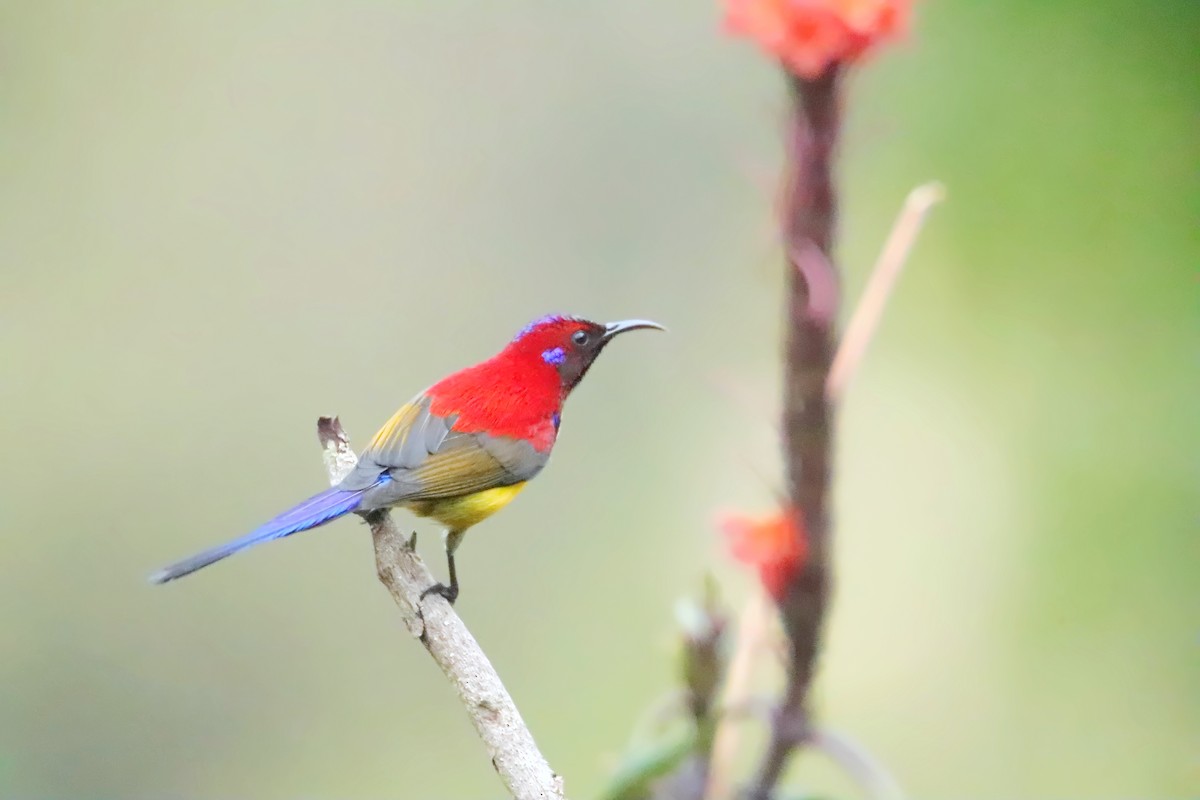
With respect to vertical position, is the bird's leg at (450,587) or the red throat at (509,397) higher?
the red throat at (509,397)

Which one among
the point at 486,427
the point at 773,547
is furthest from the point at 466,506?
the point at 773,547

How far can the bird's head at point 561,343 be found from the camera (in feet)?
2.88

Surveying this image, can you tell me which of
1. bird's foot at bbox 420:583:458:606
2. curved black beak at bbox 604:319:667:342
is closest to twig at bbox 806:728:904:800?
bird's foot at bbox 420:583:458:606

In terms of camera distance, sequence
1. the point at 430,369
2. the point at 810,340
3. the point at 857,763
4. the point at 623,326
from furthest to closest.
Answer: the point at 430,369 → the point at 623,326 → the point at 857,763 → the point at 810,340

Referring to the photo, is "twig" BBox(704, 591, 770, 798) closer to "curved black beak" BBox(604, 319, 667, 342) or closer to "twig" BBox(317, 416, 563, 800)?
"twig" BBox(317, 416, 563, 800)

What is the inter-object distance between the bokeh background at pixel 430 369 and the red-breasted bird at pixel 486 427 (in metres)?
0.49

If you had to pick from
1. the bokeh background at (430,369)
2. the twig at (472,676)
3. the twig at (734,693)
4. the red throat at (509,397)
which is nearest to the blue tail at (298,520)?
the twig at (472,676)

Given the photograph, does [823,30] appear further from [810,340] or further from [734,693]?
[734,693]

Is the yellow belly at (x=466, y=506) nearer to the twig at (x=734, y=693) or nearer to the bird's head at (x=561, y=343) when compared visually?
the bird's head at (x=561, y=343)

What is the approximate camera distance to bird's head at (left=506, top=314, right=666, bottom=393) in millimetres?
877

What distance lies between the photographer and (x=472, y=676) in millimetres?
613

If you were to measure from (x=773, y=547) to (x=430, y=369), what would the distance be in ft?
3.75

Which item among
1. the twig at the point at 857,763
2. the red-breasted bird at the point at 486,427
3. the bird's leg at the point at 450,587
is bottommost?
the twig at the point at 857,763

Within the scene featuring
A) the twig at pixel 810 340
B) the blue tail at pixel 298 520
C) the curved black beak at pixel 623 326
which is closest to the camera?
the twig at pixel 810 340
